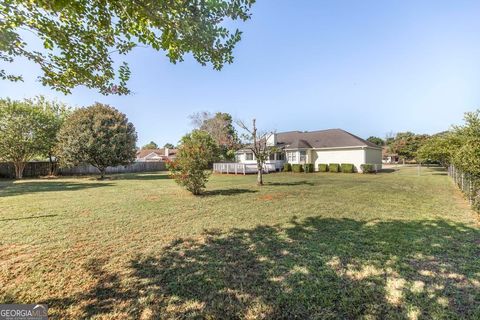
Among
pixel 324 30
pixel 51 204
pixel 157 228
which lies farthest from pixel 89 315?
pixel 324 30

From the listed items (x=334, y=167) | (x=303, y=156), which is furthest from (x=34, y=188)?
(x=334, y=167)

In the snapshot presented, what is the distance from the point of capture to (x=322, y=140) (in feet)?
88.4

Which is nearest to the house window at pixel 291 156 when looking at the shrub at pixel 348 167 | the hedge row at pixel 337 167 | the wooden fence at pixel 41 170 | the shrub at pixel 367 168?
the hedge row at pixel 337 167

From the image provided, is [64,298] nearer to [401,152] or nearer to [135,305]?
[135,305]

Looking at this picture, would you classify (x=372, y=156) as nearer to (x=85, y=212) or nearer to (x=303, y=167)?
(x=303, y=167)

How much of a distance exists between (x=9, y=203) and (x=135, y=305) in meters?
10.1

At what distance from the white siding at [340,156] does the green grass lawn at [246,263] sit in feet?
55.1

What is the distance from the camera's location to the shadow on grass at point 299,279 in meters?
2.68

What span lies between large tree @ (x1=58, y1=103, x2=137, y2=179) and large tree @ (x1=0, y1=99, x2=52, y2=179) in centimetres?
501

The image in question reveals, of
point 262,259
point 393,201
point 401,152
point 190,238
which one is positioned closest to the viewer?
point 262,259

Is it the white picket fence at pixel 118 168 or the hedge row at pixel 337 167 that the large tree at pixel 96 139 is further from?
the hedge row at pixel 337 167

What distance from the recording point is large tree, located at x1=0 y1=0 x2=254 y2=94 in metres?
3.08

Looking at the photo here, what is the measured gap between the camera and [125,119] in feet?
67.7

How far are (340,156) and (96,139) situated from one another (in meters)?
24.0
